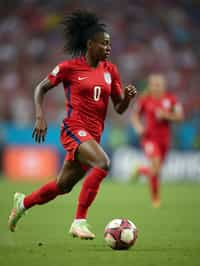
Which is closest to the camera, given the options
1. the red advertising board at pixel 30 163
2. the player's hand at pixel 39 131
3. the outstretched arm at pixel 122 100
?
the player's hand at pixel 39 131

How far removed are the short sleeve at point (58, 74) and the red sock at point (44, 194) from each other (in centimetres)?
103

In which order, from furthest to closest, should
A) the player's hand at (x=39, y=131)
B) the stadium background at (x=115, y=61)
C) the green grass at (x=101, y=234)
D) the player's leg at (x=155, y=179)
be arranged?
the stadium background at (x=115, y=61), the player's leg at (x=155, y=179), the player's hand at (x=39, y=131), the green grass at (x=101, y=234)

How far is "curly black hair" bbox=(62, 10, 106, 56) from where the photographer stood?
795cm

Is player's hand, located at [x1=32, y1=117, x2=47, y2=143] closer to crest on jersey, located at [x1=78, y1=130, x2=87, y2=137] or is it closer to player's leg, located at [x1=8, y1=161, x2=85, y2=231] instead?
crest on jersey, located at [x1=78, y1=130, x2=87, y2=137]

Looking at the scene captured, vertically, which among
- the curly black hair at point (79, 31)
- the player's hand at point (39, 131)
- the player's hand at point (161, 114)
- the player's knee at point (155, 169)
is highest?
the player's hand at point (161, 114)

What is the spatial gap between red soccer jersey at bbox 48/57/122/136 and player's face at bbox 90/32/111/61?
0.15 meters

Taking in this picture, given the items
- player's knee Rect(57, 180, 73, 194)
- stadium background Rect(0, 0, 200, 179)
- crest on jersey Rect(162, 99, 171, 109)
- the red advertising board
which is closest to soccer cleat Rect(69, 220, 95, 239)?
player's knee Rect(57, 180, 73, 194)

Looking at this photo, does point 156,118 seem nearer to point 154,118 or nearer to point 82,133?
point 154,118

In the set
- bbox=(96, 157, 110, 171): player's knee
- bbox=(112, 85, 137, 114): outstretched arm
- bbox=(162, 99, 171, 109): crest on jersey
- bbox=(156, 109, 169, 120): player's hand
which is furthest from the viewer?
bbox=(162, 99, 171, 109): crest on jersey

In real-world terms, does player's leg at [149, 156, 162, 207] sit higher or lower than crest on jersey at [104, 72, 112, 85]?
lower

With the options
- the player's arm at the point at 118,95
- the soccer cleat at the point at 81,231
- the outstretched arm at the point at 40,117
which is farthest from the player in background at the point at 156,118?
the soccer cleat at the point at 81,231

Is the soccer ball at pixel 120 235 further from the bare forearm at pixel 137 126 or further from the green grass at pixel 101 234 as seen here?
the bare forearm at pixel 137 126

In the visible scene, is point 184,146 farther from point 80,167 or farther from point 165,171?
point 80,167

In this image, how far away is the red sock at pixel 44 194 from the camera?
7.63 meters
